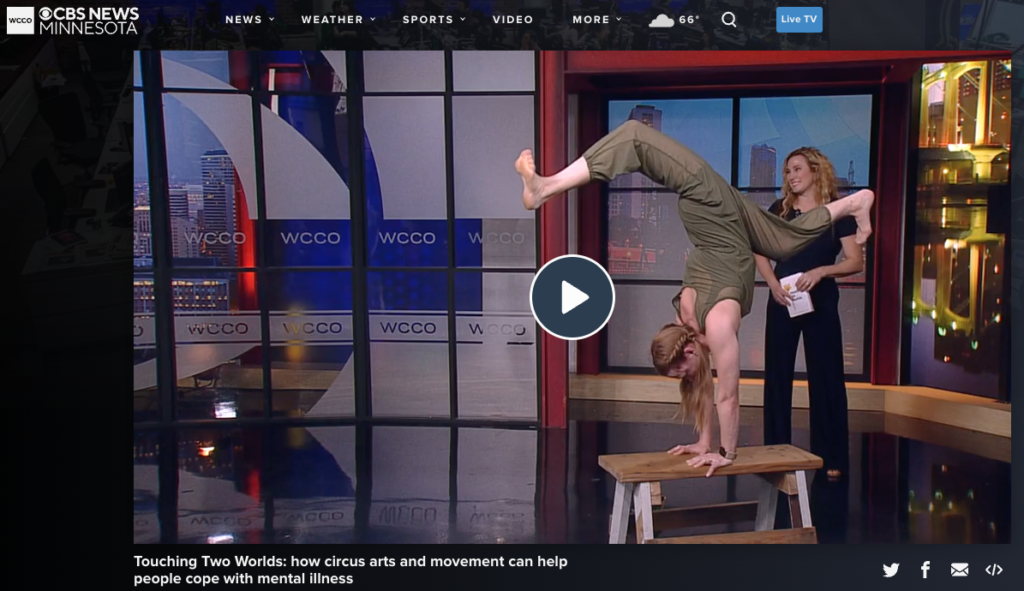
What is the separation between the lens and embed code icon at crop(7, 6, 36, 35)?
7.09ft

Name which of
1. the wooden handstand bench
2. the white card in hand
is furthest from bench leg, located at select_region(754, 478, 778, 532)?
the white card in hand

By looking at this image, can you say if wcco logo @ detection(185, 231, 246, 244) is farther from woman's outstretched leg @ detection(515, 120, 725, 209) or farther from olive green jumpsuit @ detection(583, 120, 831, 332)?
olive green jumpsuit @ detection(583, 120, 831, 332)

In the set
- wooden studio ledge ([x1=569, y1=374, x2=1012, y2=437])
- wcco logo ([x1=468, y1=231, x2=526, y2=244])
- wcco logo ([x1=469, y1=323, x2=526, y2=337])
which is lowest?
wooden studio ledge ([x1=569, y1=374, x2=1012, y2=437])

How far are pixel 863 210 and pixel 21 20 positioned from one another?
218cm

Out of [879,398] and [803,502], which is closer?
[803,502]

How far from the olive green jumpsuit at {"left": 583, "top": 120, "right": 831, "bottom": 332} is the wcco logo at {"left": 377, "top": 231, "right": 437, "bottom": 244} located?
0.48 m

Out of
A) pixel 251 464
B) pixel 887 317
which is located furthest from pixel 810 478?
pixel 251 464

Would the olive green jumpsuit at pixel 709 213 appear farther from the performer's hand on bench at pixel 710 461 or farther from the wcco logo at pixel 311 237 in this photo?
the wcco logo at pixel 311 237

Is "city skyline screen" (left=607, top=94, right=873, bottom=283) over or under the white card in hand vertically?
over

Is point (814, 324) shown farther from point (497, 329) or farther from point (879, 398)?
point (497, 329)

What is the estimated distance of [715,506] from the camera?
2266mm

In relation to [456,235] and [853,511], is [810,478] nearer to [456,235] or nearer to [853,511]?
[853,511]

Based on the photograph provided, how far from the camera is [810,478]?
2301 mm
